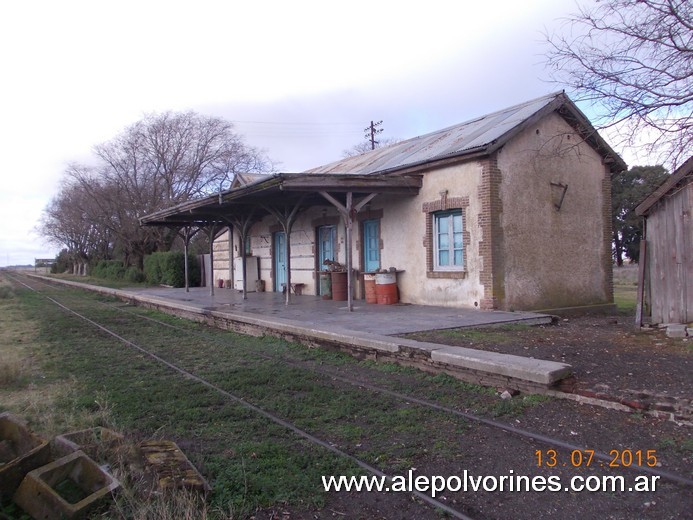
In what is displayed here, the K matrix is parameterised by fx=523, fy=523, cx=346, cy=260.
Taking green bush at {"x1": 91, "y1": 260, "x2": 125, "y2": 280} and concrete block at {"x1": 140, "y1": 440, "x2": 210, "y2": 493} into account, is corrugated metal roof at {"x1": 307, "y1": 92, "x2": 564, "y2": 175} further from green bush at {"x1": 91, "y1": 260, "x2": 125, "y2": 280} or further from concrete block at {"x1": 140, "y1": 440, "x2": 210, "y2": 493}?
green bush at {"x1": 91, "y1": 260, "x2": 125, "y2": 280}

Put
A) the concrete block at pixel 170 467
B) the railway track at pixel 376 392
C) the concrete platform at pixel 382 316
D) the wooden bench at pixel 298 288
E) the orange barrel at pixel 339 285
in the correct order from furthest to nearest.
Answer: the wooden bench at pixel 298 288 < the orange barrel at pixel 339 285 < the concrete platform at pixel 382 316 < the railway track at pixel 376 392 < the concrete block at pixel 170 467

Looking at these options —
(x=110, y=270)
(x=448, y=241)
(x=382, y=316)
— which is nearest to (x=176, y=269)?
(x=110, y=270)

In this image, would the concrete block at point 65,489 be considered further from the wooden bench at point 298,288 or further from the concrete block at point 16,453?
the wooden bench at point 298,288

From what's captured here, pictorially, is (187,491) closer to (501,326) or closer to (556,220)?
(501,326)

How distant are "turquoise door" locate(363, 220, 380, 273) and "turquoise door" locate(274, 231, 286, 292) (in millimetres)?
5471

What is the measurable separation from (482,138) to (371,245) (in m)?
4.64

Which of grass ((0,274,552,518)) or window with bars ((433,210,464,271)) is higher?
window with bars ((433,210,464,271))

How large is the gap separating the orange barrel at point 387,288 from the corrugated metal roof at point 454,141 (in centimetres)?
295

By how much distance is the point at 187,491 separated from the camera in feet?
11.6

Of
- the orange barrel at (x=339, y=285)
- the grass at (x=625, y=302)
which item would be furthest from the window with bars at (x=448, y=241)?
the grass at (x=625, y=302)

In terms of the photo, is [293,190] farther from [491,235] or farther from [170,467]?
[170,467]

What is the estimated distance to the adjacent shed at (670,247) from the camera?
8609mm

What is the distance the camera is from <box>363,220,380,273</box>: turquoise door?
15117mm

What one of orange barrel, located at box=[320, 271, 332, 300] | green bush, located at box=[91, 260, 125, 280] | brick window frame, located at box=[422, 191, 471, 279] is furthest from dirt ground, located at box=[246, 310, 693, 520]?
green bush, located at box=[91, 260, 125, 280]
